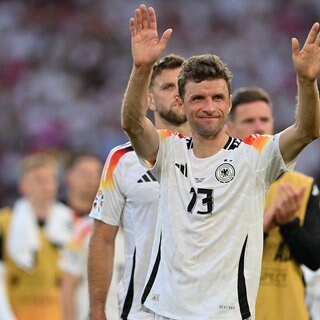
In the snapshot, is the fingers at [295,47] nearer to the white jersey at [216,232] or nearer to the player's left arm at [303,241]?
the white jersey at [216,232]

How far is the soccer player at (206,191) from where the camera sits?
496cm

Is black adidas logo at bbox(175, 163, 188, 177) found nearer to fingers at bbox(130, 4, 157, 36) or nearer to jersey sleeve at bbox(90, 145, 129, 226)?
fingers at bbox(130, 4, 157, 36)

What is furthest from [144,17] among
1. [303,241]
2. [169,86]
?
[303,241]

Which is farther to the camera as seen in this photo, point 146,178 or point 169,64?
point 169,64

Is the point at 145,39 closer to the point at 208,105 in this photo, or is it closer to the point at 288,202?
the point at 208,105

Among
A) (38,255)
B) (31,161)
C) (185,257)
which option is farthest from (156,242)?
(31,161)

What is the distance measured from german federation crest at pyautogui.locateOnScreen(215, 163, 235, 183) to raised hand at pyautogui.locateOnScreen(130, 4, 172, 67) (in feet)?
1.94

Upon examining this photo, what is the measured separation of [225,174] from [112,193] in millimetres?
1240

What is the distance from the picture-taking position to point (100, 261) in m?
6.16

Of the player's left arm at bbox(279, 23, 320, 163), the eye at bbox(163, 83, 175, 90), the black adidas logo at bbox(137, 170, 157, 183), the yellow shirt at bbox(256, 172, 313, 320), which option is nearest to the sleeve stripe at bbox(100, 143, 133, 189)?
the black adidas logo at bbox(137, 170, 157, 183)

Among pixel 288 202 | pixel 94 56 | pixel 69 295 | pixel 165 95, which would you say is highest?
pixel 94 56

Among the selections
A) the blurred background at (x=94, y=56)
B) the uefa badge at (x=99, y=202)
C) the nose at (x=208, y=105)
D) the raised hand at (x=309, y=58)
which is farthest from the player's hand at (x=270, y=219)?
the blurred background at (x=94, y=56)

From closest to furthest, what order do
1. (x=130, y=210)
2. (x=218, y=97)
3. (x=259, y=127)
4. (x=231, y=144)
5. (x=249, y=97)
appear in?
(x=218, y=97) < (x=231, y=144) < (x=130, y=210) < (x=259, y=127) < (x=249, y=97)

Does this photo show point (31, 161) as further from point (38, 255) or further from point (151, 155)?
point (151, 155)
